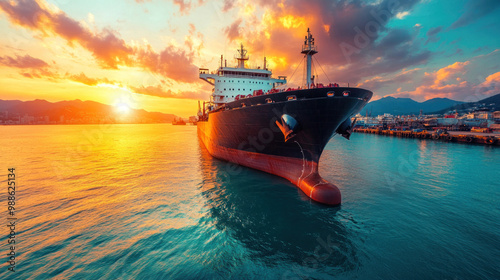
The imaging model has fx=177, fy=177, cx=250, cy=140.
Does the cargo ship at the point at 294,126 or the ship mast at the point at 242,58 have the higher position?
the ship mast at the point at 242,58

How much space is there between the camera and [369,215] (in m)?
8.52

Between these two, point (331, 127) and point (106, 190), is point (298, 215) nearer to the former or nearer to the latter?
point (331, 127)

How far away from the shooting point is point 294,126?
10.1 metres

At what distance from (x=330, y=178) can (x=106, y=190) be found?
16148mm

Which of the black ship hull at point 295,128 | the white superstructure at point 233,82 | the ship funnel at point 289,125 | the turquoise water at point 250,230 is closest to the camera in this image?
the turquoise water at point 250,230

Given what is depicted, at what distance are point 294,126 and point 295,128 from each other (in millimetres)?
165

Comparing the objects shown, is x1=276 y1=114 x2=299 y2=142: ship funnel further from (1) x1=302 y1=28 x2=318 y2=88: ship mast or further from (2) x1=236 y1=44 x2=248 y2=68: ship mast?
(2) x1=236 y1=44 x2=248 y2=68: ship mast

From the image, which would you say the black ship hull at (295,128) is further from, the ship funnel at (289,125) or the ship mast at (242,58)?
the ship mast at (242,58)

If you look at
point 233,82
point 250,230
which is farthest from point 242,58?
point 250,230

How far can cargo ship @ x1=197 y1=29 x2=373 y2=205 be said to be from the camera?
957 cm

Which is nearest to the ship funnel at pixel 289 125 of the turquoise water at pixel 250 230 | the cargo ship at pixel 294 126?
the cargo ship at pixel 294 126

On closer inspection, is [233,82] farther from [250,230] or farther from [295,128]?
[250,230]

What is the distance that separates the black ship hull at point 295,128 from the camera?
Answer: 9.55 meters

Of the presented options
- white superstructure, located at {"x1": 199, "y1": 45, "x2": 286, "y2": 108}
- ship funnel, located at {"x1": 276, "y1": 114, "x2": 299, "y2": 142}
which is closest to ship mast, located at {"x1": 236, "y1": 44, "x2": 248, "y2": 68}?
white superstructure, located at {"x1": 199, "y1": 45, "x2": 286, "y2": 108}
